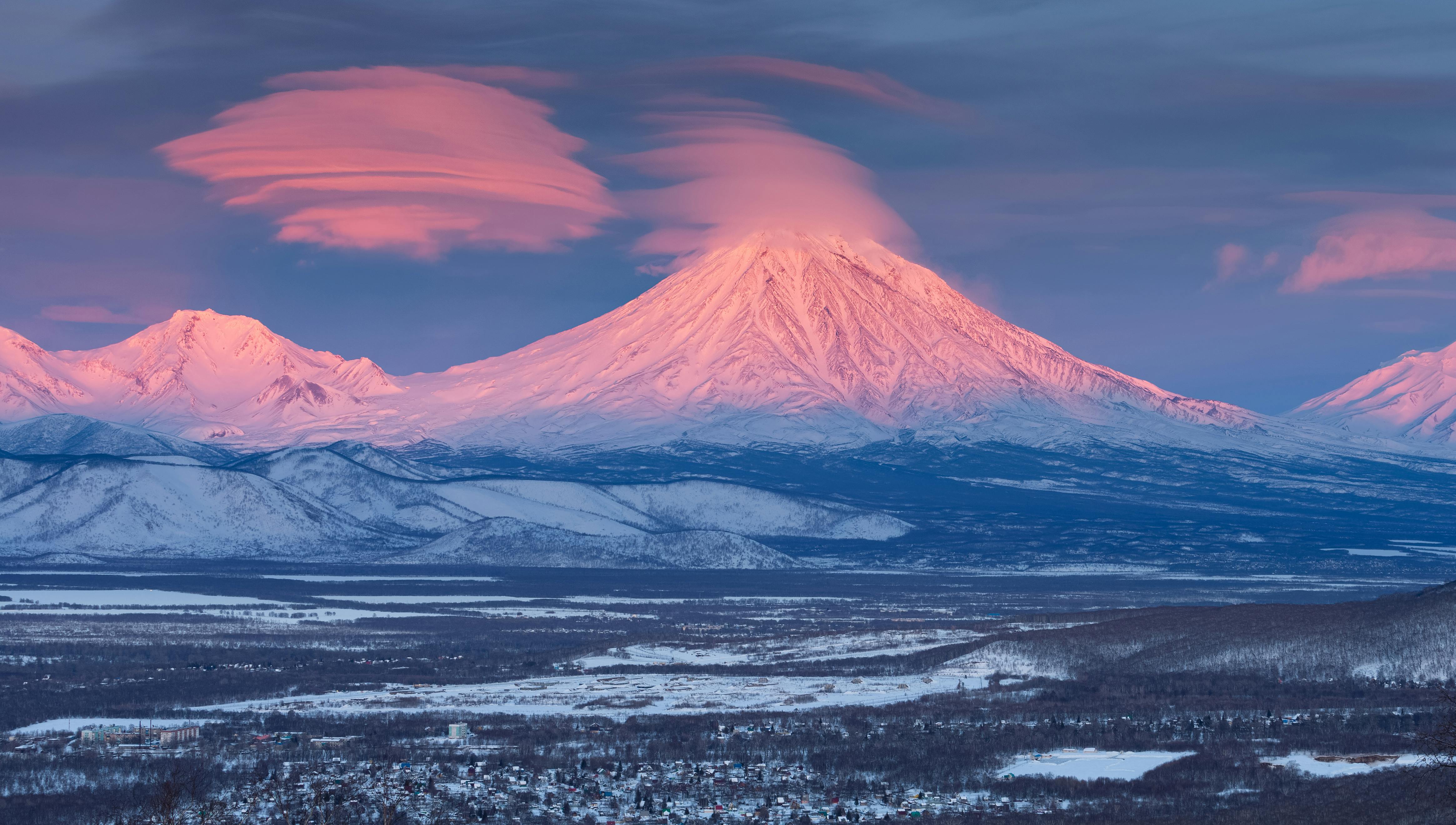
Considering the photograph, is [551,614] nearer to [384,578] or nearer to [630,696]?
[384,578]

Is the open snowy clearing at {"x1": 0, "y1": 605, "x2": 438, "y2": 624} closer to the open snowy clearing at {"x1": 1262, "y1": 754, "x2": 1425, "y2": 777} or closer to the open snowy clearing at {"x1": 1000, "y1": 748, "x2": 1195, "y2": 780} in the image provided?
the open snowy clearing at {"x1": 1000, "y1": 748, "x2": 1195, "y2": 780}

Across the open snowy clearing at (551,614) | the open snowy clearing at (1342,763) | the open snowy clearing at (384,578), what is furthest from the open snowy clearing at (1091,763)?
the open snowy clearing at (384,578)

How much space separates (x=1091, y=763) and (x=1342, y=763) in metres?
7.99

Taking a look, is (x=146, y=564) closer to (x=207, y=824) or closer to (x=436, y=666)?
(x=436, y=666)

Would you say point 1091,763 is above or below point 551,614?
below

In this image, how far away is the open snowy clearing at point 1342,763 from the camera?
2217 inches

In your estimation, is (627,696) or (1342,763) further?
(627,696)

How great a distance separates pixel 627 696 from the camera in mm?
78312

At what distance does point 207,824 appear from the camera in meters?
49.1

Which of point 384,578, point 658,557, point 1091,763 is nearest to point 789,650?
point 1091,763

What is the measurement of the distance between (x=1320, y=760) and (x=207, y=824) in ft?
115

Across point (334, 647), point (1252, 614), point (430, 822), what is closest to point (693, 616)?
point (334, 647)

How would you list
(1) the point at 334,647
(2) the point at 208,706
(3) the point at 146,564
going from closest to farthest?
(2) the point at 208,706 < (1) the point at 334,647 < (3) the point at 146,564

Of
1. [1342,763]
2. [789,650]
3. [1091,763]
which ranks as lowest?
[1091,763]
